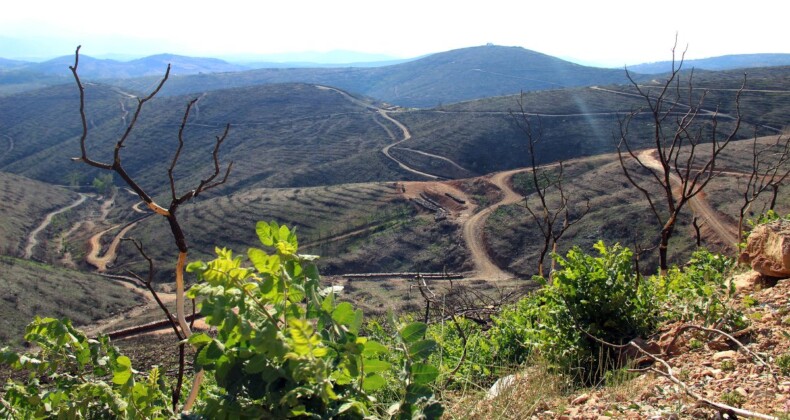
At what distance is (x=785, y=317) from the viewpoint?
3.54 m

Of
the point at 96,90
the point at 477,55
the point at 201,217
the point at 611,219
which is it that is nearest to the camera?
the point at 611,219

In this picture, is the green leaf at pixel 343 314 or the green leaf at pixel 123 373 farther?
the green leaf at pixel 123 373

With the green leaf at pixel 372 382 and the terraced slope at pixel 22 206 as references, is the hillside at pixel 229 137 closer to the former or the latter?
the terraced slope at pixel 22 206

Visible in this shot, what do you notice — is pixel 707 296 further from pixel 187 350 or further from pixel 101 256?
pixel 101 256

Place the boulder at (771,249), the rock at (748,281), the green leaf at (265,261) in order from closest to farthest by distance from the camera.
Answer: the green leaf at (265,261) → the boulder at (771,249) → the rock at (748,281)

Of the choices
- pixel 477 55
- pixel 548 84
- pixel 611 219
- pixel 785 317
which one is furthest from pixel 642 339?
pixel 477 55

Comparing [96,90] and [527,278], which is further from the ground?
[96,90]

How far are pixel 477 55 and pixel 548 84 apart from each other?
3689 cm

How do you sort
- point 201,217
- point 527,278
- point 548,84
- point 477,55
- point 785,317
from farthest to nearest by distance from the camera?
point 477,55 → point 548,84 → point 201,217 → point 527,278 → point 785,317

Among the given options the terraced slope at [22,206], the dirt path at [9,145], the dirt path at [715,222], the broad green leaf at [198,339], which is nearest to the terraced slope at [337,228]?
the terraced slope at [22,206]

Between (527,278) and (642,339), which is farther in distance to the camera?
(527,278)

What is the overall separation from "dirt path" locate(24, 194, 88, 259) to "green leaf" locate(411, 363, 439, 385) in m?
43.5

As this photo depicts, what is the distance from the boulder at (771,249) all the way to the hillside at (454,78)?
474ft

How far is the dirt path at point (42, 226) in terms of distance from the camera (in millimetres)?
38906
